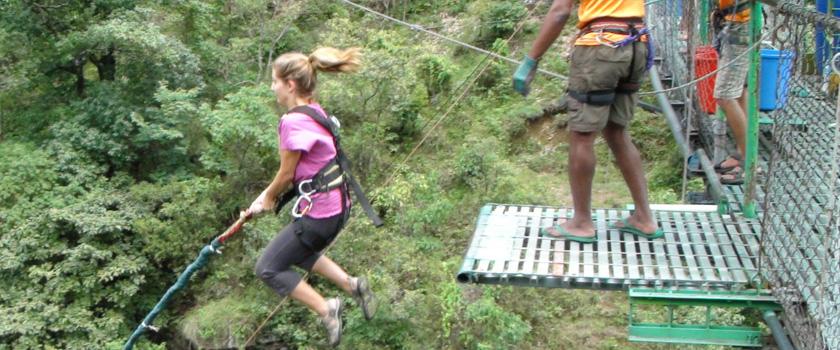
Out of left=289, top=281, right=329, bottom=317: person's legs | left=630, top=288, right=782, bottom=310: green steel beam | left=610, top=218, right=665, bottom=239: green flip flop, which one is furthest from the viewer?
left=610, top=218, right=665, bottom=239: green flip flop

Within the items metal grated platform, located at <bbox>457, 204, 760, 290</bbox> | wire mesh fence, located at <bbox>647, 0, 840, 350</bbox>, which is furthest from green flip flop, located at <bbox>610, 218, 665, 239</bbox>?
wire mesh fence, located at <bbox>647, 0, 840, 350</bbox>

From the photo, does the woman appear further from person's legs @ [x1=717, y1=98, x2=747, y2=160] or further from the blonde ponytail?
person's legs @ [x1=717, y1=98, x2=747, y2=160]

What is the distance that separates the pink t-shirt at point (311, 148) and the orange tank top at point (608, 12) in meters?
1.05

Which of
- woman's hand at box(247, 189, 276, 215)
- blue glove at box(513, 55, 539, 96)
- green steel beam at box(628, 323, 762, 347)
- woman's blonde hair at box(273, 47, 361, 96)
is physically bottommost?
green steel beam at box(628, 323, 762, 347)

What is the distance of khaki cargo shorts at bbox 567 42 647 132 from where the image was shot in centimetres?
337

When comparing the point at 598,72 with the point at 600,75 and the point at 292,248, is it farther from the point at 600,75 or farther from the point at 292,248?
the point at 292,248

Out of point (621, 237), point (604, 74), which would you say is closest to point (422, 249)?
point (621, 237)

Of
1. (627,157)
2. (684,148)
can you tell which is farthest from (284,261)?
(684,148)

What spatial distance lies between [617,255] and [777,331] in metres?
0.67

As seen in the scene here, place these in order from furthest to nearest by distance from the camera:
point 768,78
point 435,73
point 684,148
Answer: point 435,73, point 684,148, point 768,78

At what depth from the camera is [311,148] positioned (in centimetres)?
330

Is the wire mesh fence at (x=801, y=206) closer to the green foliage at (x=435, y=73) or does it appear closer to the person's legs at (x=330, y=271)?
the person's legs at (x=330, y=271)

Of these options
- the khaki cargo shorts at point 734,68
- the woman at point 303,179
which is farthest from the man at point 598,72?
the khaki cargo shorts at point 734,68

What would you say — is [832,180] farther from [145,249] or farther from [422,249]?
[145,249]
